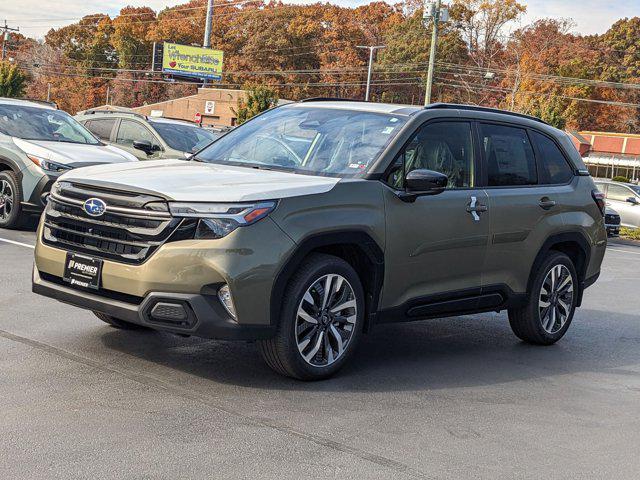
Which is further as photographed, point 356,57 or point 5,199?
point 356,57

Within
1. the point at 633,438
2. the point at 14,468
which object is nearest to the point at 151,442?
the point at 14,468

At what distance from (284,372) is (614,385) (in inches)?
103

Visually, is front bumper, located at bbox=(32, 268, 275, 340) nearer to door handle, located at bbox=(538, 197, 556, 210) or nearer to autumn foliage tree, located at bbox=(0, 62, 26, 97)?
door handle, located at bbox=(538, 197, 556, 210)

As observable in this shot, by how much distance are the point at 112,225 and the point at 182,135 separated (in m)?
11.0

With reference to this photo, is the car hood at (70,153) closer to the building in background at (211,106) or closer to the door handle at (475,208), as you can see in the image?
the door handle at (475,208)

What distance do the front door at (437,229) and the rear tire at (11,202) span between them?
7612 mm

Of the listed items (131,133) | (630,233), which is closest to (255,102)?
(630,233)

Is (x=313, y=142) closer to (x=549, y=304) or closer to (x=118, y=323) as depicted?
(x=118, y=323)

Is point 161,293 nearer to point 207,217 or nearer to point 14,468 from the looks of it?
point 207,217

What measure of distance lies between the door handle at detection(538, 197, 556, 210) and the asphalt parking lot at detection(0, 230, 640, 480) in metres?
1.23

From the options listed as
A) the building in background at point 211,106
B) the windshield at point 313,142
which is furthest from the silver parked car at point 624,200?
the building in background at point 211,106

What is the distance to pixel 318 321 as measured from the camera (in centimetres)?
596

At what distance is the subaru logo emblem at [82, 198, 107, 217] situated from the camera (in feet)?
18.9

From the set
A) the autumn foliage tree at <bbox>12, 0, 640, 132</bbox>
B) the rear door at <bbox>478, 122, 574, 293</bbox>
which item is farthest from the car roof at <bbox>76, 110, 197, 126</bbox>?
the autumn foliage tree at <bbox>12, 0, 640, 132</bbox>
